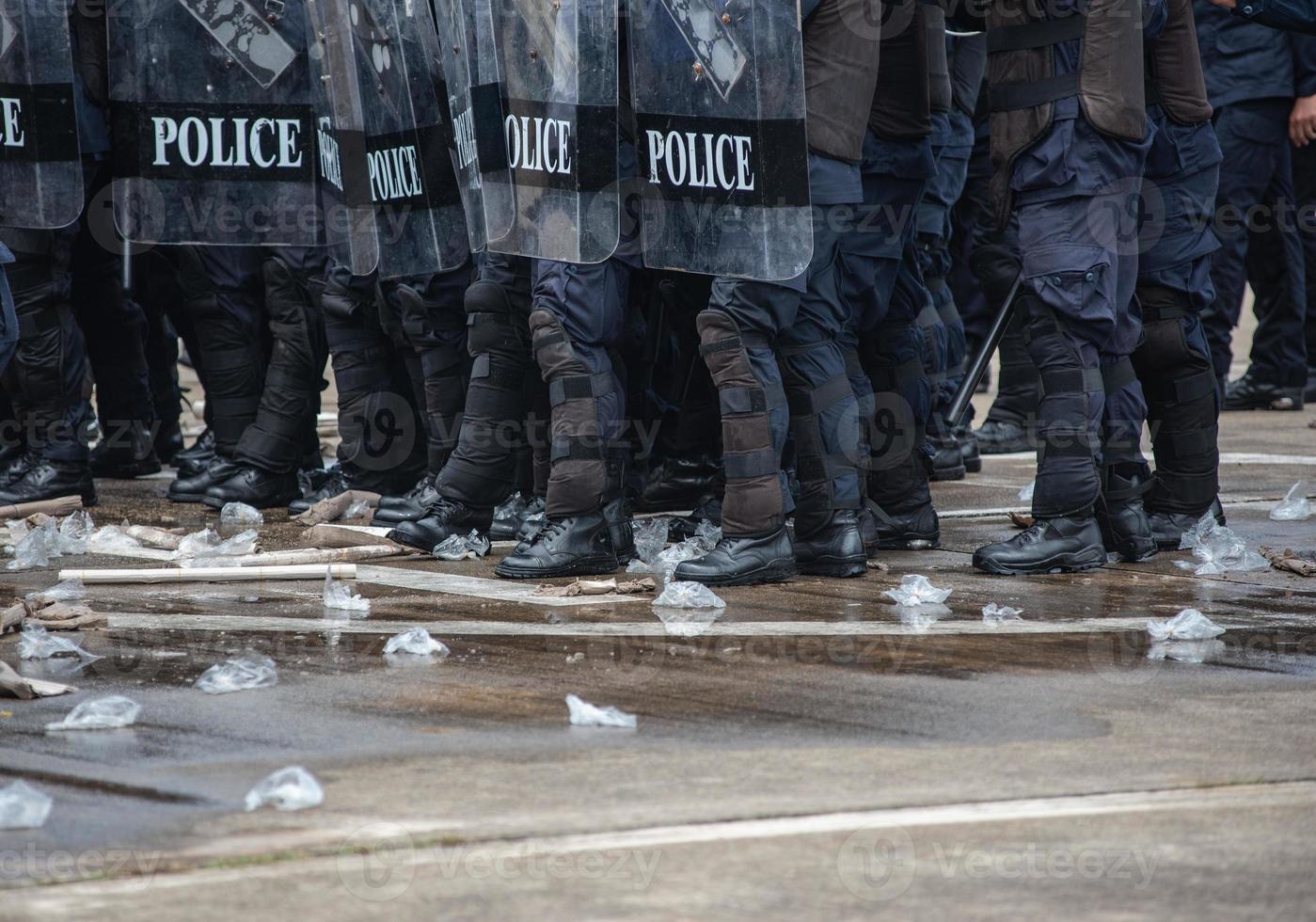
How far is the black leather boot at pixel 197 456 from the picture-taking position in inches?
294

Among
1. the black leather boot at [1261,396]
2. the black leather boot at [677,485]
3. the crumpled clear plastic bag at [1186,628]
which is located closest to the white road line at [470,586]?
the crumpled clear plastic bag at [1186,628]

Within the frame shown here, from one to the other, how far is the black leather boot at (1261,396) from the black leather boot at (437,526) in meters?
5.63

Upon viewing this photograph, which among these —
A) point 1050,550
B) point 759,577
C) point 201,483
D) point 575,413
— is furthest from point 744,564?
point 201,483

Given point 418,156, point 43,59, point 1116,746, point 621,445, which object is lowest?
point 1116,746

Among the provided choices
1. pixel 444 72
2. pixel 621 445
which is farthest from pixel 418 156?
pixel 621 445

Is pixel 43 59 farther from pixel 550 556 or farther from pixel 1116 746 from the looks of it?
pixel 1116 746

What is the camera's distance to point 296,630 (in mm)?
4297

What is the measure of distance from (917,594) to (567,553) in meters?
1.00

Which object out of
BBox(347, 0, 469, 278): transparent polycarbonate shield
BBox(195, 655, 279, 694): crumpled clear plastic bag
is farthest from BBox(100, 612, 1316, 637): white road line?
BBox(347, 0, 469, 278): transparent polycarbonate shield

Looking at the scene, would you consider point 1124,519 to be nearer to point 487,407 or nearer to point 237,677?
point 487,407

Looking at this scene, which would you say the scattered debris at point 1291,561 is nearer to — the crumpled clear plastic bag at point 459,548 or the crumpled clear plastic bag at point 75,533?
the crumpled clear plastic bag at point 459,548

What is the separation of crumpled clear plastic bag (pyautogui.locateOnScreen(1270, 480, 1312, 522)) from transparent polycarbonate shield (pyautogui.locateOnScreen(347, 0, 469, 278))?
9.33 feet

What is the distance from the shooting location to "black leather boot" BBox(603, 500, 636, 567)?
5.25 metres

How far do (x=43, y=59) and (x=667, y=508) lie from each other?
8.94 feet
